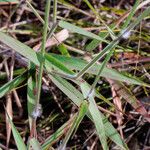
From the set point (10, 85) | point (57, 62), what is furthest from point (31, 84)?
point (57, 62)

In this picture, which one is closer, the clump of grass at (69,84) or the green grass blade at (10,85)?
the clump of grass at (69,84)

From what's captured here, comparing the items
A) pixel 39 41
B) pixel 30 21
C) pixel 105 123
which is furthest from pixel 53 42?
pixel 105 123

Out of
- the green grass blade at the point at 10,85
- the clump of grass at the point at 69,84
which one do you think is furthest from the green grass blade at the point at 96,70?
the green grass blade at the point at 10,85

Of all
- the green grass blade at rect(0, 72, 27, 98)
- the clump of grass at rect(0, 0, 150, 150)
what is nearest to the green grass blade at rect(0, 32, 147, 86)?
the clump of grass at rect(0, 0, 150, 150)

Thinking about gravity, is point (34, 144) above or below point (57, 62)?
below

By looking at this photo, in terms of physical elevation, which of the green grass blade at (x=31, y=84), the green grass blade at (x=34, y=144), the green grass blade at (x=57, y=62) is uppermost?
the green grass blade at (x=57, y=62)

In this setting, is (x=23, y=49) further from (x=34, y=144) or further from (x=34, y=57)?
(x=34, y=144)

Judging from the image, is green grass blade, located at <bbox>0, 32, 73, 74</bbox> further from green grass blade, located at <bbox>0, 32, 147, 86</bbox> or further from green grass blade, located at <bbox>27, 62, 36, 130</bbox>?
green grass blade, located at <bbox>27, 62, 36, 130</bbox>

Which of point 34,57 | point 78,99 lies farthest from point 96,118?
point 34,57

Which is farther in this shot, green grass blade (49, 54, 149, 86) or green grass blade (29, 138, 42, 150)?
green grass blade (49, 54, 149, 86)

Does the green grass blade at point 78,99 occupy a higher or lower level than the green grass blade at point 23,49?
lower

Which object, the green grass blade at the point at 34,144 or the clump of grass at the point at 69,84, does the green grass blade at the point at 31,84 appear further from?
the green grass blade at the point at 34,144

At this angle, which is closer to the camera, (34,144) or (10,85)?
(34,144)
